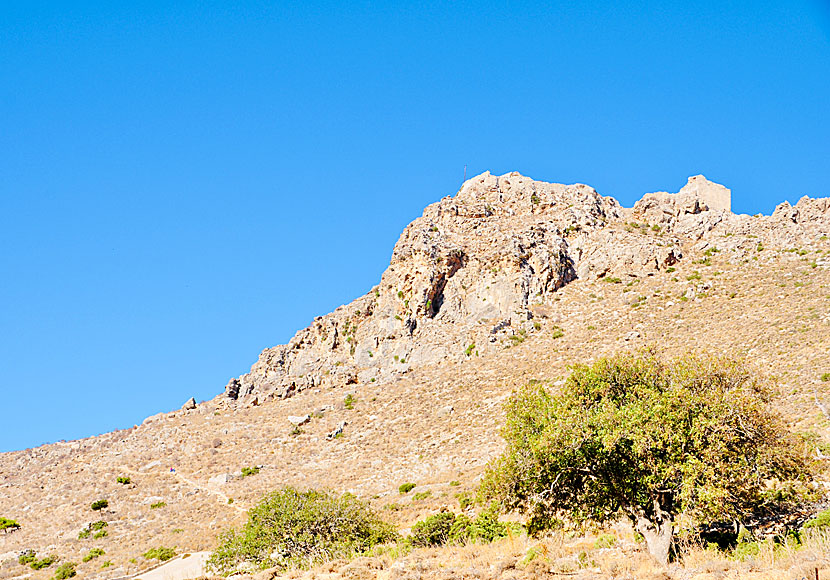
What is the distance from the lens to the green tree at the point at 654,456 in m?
14.8

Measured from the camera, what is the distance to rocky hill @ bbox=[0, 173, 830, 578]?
136 ft

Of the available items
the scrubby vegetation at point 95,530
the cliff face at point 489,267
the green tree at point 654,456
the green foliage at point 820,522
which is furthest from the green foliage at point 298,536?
the cliff face at point 489,267

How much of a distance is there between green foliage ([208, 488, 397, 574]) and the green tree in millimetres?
7068

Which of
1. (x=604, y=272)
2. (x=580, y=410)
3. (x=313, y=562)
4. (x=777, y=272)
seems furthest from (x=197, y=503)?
(x=777, y=272)

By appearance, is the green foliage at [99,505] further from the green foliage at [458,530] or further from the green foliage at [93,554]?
the green foliage at [458,530]

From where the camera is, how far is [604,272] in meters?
68.8

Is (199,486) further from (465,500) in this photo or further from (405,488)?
(465,500)

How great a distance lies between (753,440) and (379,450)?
35.9 metres

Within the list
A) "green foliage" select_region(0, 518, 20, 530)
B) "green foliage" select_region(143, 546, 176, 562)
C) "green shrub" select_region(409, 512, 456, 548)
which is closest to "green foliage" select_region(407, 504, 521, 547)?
"green shrub" select_region(409, 512, 456, 548)

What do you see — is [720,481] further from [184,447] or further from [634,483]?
[184,447]

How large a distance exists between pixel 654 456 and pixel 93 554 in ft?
114

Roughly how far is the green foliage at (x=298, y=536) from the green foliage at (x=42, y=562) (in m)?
19.5

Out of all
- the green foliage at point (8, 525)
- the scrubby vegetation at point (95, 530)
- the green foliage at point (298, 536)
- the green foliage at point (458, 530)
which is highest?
the green foliage at point (8, 525)

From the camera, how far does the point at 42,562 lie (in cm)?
3738
